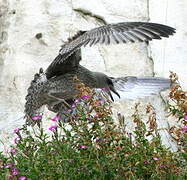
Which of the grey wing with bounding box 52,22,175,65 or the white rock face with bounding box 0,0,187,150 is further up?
the grey wing with bounding box 52,22,175,65

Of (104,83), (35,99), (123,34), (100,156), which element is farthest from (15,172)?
(104,83)

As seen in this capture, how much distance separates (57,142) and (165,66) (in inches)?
138

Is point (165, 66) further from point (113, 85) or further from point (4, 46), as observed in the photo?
point (4, 46)

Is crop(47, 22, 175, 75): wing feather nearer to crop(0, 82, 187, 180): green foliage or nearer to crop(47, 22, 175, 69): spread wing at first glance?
crop(47, 22, 175, 69): spread wing

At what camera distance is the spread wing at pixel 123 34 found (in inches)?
175

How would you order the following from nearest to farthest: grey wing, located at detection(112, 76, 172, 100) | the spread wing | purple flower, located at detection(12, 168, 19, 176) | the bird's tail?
purple flower, located at detection(12, 168, 19, 176), the spread wing, the bird's tail, grey wing, located at detection(112, 76, 172, 100)

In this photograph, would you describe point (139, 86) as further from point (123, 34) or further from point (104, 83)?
point (123, 34)

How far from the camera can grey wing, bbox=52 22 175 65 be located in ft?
14.6

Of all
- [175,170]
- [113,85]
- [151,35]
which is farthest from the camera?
[113,85]

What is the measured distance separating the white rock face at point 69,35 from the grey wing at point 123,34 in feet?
7.06

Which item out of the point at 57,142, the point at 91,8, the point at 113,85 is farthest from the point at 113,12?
the point at 57,142

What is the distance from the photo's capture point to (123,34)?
186 inches

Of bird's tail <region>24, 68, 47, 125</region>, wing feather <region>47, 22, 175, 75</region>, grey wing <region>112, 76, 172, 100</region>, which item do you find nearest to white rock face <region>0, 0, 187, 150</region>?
grey wing <region>112, 76, 172, 100</region>

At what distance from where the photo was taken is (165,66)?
7316 mm
